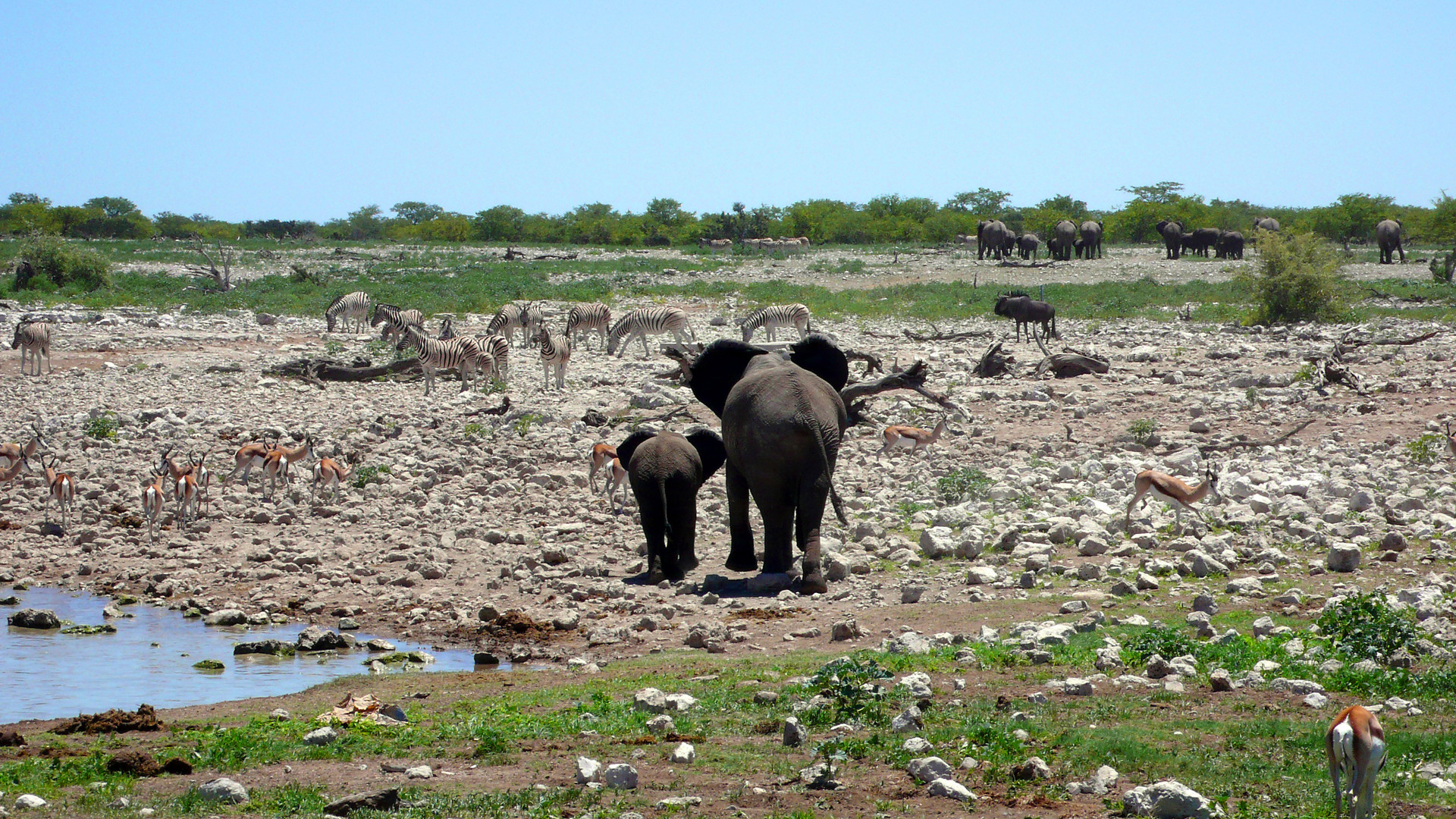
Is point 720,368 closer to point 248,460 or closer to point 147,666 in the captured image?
point 147,666

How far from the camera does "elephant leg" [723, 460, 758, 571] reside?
11.1m

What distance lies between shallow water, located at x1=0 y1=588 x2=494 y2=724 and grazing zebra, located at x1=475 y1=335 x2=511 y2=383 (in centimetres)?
1249

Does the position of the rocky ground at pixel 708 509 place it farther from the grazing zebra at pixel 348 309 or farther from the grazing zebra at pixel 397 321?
the grazing zebra at pixel 348 309

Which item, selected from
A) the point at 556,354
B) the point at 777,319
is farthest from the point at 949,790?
the point at 777,319

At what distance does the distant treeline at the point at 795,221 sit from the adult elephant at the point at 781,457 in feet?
200

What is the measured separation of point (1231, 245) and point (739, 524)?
54012 millimetres

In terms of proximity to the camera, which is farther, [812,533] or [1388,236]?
[1388,236]

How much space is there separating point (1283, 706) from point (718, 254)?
57.0 m

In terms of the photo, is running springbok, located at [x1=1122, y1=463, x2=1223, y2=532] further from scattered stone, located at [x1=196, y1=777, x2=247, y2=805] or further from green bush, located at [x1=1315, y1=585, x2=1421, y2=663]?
scattered stone, located at [x1=196, y1=777, x2=247, y2=805]

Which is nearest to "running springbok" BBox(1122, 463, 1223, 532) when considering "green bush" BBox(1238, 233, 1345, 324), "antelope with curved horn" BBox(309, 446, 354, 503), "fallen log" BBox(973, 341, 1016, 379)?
"antelope with curved horn" BBox(309, 446, 354, 503)

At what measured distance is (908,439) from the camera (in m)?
16.1

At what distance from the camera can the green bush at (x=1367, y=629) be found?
745cm

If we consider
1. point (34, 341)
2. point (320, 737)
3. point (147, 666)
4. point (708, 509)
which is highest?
point (34, 341)

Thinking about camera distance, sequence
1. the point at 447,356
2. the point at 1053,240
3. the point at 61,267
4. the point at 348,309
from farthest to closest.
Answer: the point at 1053,240 → the point at 61,267 → the point at 348,309 → the point at 447,356
